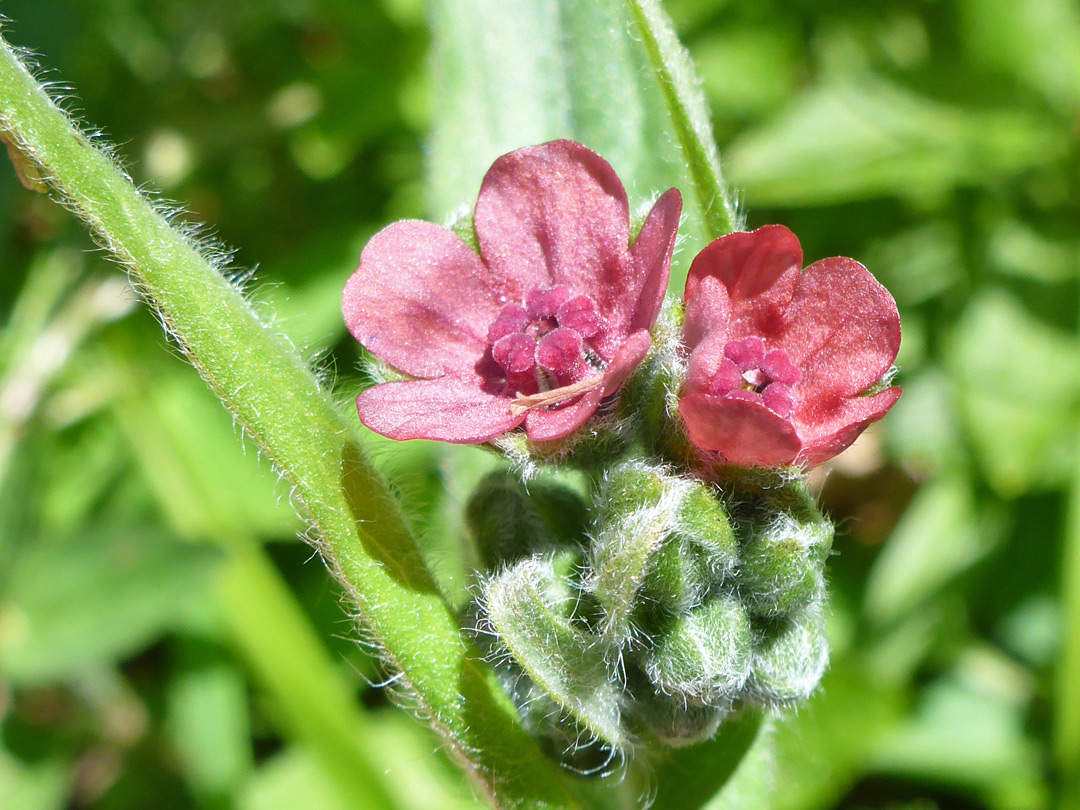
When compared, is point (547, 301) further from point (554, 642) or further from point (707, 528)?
point (554, 642)

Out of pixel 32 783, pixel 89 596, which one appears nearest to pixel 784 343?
pixel 89 596

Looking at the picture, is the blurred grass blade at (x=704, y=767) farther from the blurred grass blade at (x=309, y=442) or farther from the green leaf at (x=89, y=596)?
the green leaf at (x=89, y=596)

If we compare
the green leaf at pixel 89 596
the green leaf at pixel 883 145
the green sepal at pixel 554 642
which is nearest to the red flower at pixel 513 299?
the green sepal at pixel 554 642

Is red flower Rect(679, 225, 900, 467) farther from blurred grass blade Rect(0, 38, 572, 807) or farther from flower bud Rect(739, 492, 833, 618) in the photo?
blurred grass blade Rect(0, 38, 572, 807)

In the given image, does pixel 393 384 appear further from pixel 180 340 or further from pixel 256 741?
pixel 256 741

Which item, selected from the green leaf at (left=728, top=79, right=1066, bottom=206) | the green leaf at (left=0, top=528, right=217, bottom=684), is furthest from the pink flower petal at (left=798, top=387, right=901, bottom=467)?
the green leaf at (left=0, top=528, right=217, bottom=684)
